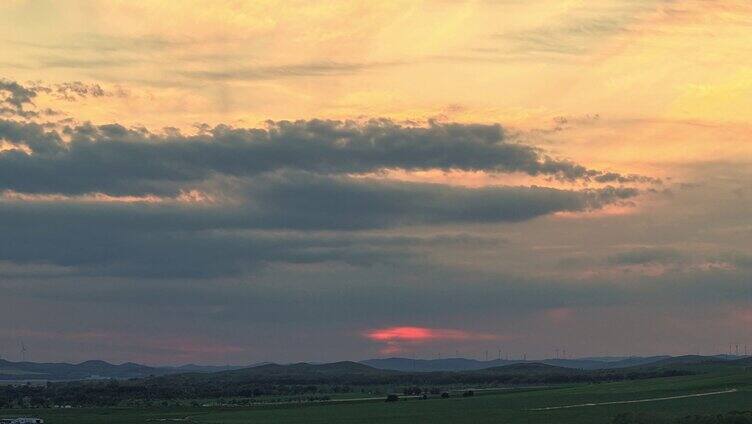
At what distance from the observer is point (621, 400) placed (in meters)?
197

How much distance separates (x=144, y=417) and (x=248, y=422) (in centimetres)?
2841

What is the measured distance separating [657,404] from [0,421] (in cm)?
11007

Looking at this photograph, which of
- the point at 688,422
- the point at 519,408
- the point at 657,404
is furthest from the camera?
the point at 519,408

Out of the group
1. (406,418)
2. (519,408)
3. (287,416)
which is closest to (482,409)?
(519,408)

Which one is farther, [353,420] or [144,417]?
[144,417]

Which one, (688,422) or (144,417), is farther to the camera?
(144,417)

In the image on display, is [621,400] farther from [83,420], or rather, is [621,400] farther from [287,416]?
[83,420]

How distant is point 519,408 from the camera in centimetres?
18925

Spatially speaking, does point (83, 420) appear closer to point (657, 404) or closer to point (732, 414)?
point (657, 404)

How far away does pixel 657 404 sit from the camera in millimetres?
177125

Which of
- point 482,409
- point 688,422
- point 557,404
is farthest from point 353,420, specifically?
point 688,422

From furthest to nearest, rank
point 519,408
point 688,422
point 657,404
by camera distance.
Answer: point 519,408
point 657,404
point 688,422

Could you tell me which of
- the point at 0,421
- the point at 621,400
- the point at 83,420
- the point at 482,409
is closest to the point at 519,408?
the point at 482,409

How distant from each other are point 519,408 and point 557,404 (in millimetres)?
8358
